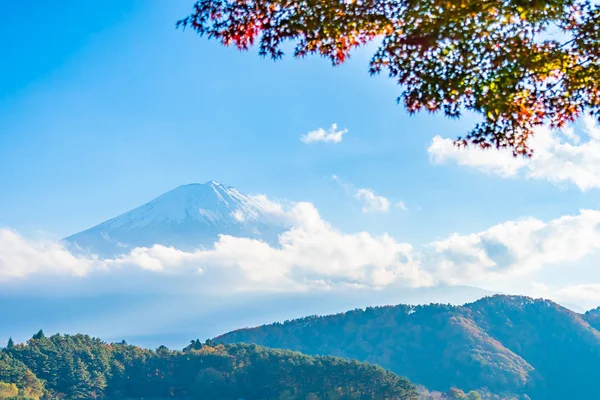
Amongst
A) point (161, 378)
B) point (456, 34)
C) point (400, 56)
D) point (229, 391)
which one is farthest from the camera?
point (161, 378)

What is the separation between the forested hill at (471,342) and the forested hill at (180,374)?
25.8 m

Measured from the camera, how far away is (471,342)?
79.4 metres

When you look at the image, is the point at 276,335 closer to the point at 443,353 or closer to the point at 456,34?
the point at 443,353

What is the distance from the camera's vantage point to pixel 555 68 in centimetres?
478

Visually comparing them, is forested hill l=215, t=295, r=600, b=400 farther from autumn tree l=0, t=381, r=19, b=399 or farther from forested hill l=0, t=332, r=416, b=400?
autumn tree l=0, t=381, r=19, b=399

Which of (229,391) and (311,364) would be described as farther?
(229,391)

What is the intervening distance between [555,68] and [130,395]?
64478 millimetres

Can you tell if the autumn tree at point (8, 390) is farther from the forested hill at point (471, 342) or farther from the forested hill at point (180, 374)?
the forested hill at point (471, 342)

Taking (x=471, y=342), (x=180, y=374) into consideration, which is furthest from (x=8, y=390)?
(x=471, y=342)

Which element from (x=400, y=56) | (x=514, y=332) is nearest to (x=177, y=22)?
(x=400, y=56)

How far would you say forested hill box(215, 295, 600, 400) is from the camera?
7331 cm

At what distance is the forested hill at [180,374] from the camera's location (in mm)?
50906

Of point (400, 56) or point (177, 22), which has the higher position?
point (177, 22)

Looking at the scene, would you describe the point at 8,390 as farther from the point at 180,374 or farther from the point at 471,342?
the point at 471,342
